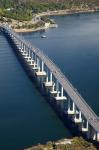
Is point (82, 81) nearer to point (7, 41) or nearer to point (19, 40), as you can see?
point (19, 40)

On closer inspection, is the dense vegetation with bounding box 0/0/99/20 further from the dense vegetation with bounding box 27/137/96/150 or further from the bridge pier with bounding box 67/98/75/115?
the dense vegetation with bounding box 27/137/96/150

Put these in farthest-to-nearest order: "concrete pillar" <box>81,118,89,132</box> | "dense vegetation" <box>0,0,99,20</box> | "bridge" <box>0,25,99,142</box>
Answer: "dense vegetation" <box>0,0,99,20</box>
"concrete pillar" <box>81,118,89,132</box>
"bridge" <box>0,25,99,142</box>

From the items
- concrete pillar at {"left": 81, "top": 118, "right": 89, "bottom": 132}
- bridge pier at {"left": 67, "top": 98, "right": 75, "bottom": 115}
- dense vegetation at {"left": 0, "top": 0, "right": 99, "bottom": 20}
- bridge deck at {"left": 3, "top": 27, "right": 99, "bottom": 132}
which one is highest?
dense vegetation at {"left": 0, "top": 0, "right": 99, "bottom": 20}

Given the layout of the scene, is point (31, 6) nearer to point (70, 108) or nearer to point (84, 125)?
point (70, 108)

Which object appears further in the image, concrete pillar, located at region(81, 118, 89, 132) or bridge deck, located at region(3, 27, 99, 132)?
concrete pillar, located at region(81, 118, 89, 132)

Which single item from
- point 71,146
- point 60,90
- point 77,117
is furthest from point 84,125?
point 60,90

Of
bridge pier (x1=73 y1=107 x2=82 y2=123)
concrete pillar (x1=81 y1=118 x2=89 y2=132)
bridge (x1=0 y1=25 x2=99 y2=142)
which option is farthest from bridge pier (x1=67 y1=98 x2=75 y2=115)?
concrete pillar (x1=81 y1=118 x2=89 y2=132)

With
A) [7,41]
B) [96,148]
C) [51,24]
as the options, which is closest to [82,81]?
[96,148]
